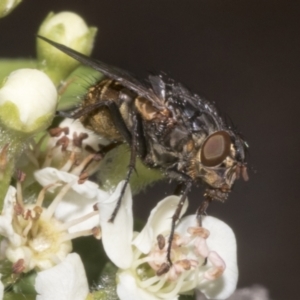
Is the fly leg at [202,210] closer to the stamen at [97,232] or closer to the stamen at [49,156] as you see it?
the stamen at [97,232]

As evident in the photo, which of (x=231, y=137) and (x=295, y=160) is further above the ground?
(x=231, y=137)

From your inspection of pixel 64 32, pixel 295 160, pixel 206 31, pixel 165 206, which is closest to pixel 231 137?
pixel 165 206

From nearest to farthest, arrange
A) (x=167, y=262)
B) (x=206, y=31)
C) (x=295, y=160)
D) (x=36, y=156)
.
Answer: (x=167, y=262)
(x=36, y=156)
(x=295, y=160)
(x=206, y=31)

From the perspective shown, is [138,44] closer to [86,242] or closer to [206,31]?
[206,31]

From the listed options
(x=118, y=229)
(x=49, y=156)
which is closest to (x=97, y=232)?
(x=118, y=229)

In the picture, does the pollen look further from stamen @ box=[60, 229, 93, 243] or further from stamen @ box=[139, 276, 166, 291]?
stamen @ box=[139, 276, 166, 291]

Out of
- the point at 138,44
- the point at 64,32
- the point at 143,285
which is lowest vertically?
the point at 138,44

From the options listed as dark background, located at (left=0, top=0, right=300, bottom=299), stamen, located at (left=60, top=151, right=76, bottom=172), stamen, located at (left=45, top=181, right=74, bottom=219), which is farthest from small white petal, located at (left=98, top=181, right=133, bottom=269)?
dark background, located at (left=0, top=0, right=300, bottom=299)
